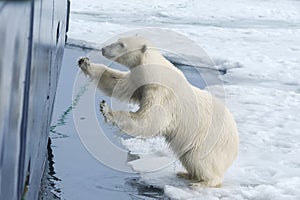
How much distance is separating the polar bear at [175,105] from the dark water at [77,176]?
1.13ft

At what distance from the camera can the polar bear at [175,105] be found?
4328 mm

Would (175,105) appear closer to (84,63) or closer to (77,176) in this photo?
(84,63)

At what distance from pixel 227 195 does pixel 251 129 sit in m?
1.76

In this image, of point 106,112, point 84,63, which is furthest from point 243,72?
point 106,112

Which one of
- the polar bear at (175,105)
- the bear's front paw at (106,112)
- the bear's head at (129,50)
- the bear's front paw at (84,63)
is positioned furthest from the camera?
the bear's front paw at (84,63)

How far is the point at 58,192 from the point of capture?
4.33 metres

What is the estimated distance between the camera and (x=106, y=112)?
3.99 m

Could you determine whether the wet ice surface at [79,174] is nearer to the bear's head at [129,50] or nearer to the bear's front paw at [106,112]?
the bear's front paw at [106,112]

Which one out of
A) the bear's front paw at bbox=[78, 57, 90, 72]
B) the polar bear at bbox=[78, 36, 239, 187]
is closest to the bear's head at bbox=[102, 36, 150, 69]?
the polar bear at bbox=[78, 36, 239, 187]

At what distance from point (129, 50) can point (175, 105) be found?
18.6 inches

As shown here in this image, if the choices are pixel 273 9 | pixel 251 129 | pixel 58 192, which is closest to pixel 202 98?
pixel 58 192

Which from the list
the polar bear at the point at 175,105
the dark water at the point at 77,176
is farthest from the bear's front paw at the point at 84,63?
the dark water at the point at 77,176

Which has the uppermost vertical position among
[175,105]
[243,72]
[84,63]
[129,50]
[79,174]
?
[129,50]

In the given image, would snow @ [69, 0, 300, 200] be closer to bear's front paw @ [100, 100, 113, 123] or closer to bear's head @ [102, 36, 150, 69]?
bear's front paw @ [100, 100, 113, 123]
